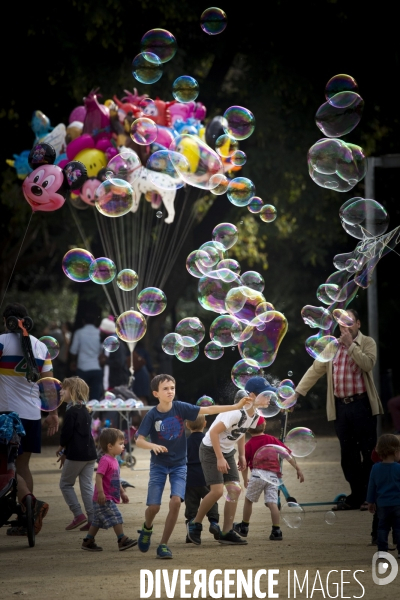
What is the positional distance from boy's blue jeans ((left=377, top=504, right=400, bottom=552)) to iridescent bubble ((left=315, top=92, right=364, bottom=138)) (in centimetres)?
385

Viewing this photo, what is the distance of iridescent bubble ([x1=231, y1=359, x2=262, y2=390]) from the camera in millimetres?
8336

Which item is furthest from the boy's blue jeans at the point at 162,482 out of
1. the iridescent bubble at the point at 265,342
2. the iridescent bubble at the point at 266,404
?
the iridescent bubble at the point at 265,342

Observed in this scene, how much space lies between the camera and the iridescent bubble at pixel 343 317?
8.81 meters

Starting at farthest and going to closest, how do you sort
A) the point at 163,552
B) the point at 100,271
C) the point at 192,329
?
Result: the point at 100,271
the point at 192,329
the point at 163,552

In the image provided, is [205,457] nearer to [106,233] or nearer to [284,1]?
[106,233]

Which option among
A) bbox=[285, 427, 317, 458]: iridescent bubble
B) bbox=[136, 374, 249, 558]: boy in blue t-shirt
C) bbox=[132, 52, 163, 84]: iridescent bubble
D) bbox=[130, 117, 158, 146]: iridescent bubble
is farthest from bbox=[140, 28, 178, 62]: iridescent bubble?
bbox=[136, 374, 249, 558]: boy in blue t-shirt

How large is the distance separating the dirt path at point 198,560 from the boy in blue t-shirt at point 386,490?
0.25 m

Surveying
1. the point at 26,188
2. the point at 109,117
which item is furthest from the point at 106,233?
the point at 26,188

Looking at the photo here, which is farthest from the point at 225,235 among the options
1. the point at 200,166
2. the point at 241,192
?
the point at 200,166

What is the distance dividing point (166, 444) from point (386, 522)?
1.57 metres

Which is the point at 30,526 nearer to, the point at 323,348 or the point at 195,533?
the point at 195,533

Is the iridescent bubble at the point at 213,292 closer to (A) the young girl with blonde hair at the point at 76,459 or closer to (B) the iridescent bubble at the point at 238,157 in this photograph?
(A) the young girl with blonde hair at the point at 76,459

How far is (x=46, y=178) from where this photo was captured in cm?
1127

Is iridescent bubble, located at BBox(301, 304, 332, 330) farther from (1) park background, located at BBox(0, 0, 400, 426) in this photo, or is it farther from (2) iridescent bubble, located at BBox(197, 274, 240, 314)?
(1) park background, located at BBox(0, 0, 400, 426)
